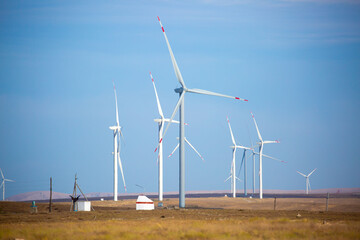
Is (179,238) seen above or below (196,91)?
below

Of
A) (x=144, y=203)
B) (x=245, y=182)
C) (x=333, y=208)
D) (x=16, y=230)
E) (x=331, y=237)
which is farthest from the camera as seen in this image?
(x=245, y=182)

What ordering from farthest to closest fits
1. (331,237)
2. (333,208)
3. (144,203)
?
(333,208)
(144,203)
(331,237)

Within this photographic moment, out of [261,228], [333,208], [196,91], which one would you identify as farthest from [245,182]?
[261,228]

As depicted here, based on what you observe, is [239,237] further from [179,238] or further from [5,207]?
[5,207]

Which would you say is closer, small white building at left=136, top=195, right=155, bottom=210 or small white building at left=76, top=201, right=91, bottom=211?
small white building at left=76, top=201, right=91, bottom=211

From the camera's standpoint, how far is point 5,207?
8381 cm

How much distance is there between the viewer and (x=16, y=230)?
142 feet

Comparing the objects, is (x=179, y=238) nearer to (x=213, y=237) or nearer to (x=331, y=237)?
(x=213, y=237)

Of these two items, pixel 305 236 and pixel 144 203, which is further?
pixel 144 203

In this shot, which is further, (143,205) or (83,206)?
(143,205)

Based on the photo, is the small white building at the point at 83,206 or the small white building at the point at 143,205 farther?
the small white building at the point at 143,205

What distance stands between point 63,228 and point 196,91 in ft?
139

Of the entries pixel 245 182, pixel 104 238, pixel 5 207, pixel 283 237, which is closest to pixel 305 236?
pixel 283 237

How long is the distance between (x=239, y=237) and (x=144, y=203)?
43661mm
